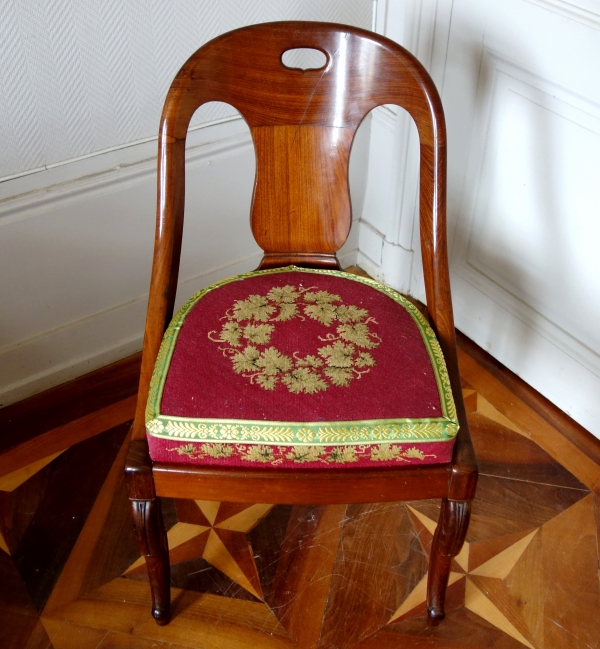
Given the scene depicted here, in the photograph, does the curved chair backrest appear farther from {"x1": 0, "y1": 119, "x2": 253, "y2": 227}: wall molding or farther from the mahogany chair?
{"x1": 0, "y1": 119, "x2": 253, "y2": 227}: wall molding

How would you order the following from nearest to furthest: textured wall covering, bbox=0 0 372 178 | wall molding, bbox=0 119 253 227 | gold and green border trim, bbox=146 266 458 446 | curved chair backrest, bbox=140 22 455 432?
gold and green border trim, bbox=146 266 458 446 < curved chair backrest, bbox=140 22 455 432 < textured wall covering, bbox=0 0 372 178 < wall molding, bbox=0 119 253 227

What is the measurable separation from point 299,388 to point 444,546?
287 millimetres

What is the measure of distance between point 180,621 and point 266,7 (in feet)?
3.50

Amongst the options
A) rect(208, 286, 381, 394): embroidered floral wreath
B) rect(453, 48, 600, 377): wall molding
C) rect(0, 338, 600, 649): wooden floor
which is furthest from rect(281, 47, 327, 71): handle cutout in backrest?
rect(0, 338, 600, 649): wooden floor

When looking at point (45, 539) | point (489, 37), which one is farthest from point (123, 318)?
point (489, 37)

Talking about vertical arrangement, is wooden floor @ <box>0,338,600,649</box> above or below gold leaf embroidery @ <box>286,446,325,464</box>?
below

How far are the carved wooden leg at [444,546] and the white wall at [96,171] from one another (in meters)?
0.81

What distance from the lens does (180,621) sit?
1.08 meters

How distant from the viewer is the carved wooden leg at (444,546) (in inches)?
35.1

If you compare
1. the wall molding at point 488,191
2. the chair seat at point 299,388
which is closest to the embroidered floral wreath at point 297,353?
the chair seat at point 299,388

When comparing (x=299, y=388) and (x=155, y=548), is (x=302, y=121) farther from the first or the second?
(x=155, y=548)

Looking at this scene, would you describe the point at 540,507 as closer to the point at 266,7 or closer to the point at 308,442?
the point at 308,442

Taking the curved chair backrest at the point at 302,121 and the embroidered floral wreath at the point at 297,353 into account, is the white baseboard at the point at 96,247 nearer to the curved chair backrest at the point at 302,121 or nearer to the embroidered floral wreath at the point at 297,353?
the curved chair backrest at the point at 302,121

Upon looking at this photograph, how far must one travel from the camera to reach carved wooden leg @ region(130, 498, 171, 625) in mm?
887
